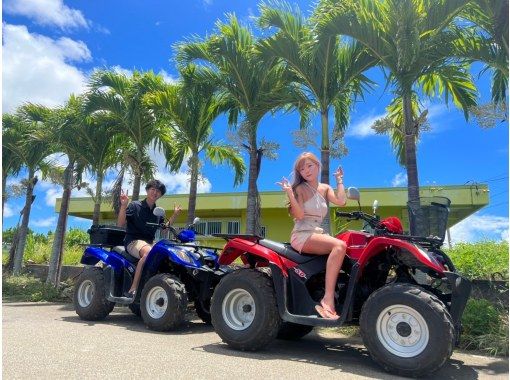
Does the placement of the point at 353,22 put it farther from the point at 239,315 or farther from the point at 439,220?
the point at 239,315

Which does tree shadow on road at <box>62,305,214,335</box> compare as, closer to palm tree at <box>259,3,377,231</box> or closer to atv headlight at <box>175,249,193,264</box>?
atv headlight at <box>175,249,193,264</box>

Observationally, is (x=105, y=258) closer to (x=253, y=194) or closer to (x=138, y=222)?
(x=138, y=222)

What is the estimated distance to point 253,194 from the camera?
11547 mm

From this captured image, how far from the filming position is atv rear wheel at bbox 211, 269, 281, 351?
5477 millimetres

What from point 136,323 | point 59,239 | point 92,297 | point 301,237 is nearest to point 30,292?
point 59,239

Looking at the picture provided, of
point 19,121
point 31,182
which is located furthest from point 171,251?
point 31,182

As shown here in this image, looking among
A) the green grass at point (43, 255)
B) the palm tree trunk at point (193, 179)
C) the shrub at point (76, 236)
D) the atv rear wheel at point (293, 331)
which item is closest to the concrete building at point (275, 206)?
the shrub at point (76, 236)

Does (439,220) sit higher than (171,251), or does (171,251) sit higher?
(439,220)

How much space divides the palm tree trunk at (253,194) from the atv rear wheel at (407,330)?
21.9 feet

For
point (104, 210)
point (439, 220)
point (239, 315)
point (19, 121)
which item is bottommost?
point (239, 315)

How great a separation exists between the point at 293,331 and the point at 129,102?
8985 mm

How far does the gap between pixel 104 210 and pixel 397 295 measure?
74.3 feet

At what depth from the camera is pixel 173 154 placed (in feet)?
49.5

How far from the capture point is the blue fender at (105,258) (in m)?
8.18
